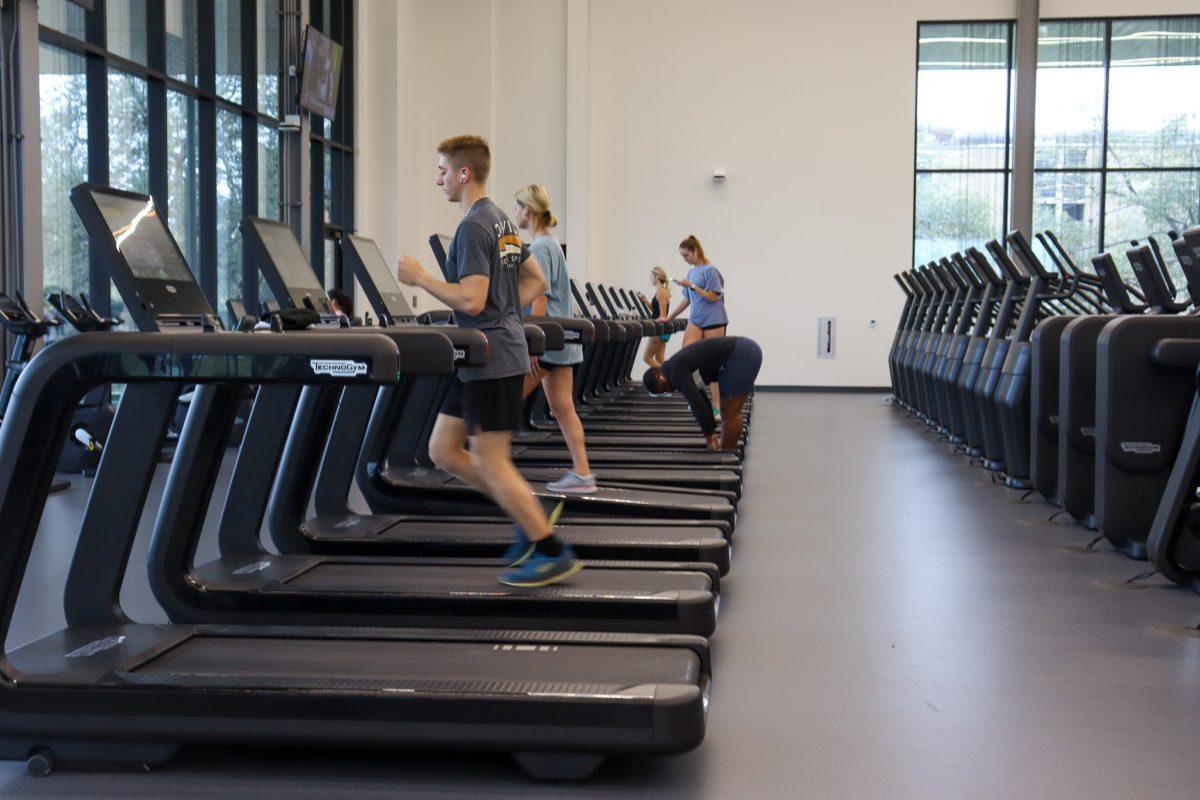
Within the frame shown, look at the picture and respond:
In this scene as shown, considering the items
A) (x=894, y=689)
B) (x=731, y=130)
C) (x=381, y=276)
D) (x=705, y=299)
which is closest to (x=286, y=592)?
(x=894, y=689)

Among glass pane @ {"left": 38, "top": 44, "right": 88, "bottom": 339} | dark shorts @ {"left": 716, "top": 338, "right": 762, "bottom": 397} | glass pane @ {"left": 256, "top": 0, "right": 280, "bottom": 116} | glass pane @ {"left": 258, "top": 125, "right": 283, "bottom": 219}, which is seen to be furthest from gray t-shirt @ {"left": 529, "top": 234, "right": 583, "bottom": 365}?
glass pane @ {"left": 256, "top": 0, "right": 280, "bottom": 116}

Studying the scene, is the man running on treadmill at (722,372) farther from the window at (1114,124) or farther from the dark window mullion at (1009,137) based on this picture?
the window at (1114,124)

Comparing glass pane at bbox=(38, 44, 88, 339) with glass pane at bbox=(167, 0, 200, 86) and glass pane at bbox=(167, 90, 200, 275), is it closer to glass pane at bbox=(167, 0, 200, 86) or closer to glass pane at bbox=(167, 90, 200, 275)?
glass pane at bbox=(167, 90, 200, 275)

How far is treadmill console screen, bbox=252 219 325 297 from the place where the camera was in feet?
12.5

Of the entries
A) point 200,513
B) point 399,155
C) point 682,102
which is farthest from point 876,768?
point 682,102

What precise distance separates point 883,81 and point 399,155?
5.61 meters

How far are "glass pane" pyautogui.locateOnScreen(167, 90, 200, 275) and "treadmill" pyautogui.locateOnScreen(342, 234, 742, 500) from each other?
15.0ft

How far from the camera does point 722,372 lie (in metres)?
6.54

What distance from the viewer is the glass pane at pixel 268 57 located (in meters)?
11.1

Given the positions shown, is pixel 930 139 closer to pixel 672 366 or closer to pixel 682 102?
pixel 682 102

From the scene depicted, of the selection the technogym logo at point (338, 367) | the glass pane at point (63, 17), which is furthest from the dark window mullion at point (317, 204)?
the technogym logo at point (338, 367)

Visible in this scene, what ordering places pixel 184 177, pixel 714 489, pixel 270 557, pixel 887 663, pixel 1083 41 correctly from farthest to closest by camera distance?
1. pixel 1083 41
2. pixel 184 177
3. pixel 714 489
4. pixel 270 557
5. pixel 887 663

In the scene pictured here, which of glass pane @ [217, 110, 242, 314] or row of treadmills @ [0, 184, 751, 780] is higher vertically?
glass pane @ [217, 110, 242, 314]

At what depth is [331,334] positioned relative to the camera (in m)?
2.43
